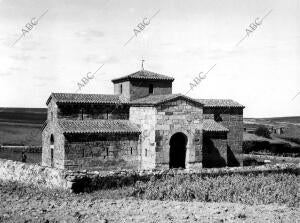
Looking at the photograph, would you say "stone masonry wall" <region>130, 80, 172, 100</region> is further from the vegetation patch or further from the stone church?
the vegetation patch

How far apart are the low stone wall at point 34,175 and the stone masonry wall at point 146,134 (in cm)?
818

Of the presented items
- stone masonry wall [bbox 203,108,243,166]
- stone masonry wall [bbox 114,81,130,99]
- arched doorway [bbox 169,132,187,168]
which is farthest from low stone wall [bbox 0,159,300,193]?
stone masonry wall [bbox 203,108,243,166]

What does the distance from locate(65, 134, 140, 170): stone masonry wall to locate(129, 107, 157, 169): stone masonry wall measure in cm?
58

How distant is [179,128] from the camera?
2452 centimetres

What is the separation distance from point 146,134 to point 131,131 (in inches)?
43.4

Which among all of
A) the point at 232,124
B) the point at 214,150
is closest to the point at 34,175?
the point at 214,150

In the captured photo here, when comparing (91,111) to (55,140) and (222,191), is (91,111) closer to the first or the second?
(55,140)

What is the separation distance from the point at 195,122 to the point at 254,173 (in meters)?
6.09

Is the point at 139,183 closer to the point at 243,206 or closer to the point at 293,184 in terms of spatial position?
the point at 243,206

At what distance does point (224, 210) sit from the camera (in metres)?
11.8

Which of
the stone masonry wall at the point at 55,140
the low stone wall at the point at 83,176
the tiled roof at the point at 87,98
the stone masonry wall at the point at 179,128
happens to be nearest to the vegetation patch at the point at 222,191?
the low stone wall at the point at 83,176

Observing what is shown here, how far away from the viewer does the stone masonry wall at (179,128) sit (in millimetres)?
24031

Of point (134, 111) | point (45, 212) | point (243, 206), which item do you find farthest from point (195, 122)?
point (45, 212)

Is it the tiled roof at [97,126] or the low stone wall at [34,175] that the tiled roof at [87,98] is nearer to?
the tiled roof at [97,126]
